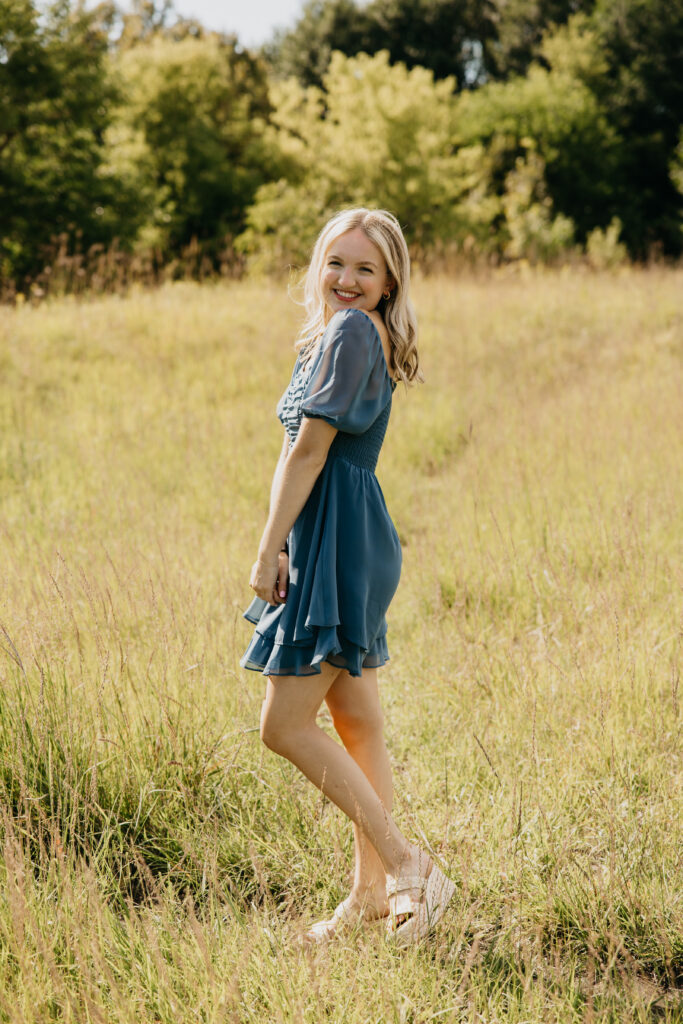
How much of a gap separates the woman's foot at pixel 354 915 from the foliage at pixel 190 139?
19.8 meters

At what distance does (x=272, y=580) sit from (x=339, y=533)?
0.21m

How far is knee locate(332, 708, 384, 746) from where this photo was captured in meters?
2.26

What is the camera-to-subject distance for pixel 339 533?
2.07 m

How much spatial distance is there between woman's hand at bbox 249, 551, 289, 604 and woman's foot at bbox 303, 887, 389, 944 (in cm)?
84

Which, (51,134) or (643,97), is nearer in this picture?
(51,134)

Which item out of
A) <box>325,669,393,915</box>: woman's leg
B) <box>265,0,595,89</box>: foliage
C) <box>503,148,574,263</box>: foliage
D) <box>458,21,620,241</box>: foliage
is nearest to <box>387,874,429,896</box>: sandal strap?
<box>325,669,393,915</box>: woman's leg

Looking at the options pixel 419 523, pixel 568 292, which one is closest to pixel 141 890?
pixel 419 523

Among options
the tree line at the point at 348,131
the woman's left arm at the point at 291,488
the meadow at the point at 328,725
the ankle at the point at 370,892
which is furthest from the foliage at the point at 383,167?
the ankle at the point at 370,892

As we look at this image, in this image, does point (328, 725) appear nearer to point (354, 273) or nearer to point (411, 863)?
point (411, 863)

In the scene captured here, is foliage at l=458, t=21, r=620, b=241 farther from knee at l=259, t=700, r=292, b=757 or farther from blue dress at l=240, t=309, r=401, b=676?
knee at l=259, t=700, r=292, b=757

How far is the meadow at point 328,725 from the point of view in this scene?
1843mm

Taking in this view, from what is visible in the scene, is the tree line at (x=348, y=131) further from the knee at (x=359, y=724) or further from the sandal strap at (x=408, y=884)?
the sandal strap at (x=408, y=884)

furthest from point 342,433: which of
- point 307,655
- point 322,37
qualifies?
point 322,37

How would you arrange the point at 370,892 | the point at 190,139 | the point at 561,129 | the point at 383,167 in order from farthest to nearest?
the point at 561,129
the point at 190,139
the point at 383,167
the point at 370,892
